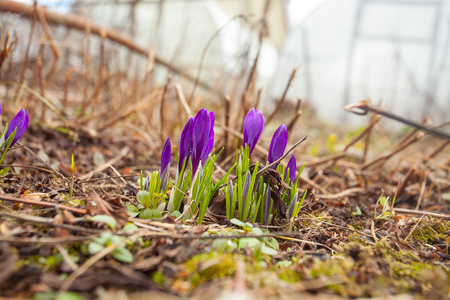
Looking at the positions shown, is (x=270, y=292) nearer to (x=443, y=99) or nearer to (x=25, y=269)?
(x=25, y=269)

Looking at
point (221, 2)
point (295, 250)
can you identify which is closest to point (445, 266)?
point (295, 250)

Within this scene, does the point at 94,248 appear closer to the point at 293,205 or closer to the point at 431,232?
the point at 293,205

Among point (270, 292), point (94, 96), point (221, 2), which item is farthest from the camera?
point (221, 2)

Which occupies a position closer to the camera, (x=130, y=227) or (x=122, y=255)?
(x=122, y=255)

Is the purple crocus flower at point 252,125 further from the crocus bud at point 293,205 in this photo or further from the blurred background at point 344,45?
the blurred background at point 344,45

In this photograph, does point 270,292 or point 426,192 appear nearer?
point 270,292

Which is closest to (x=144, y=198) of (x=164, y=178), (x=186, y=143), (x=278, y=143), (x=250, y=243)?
(x=164, y=178)

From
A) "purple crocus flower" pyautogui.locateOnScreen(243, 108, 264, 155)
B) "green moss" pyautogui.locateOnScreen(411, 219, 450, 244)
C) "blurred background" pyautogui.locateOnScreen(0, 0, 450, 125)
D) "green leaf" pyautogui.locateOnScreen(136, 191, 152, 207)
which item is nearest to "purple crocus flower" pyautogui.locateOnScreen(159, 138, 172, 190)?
"green leaf" pyautogui.locateOnScreen(136, 191, 152, 207)
